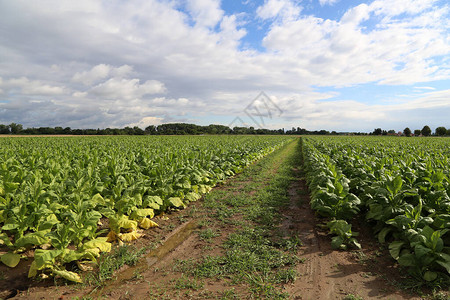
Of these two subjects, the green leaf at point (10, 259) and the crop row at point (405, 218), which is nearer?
the crop row at point (405, 218)

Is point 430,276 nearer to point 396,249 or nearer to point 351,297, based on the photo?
point 396,249

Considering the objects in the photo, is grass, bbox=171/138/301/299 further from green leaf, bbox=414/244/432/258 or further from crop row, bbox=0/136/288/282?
green leaf, bbox=414/244/432/258

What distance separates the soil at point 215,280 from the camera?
141 inches

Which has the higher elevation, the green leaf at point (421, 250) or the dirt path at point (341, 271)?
the green leaf at point (421, 250)

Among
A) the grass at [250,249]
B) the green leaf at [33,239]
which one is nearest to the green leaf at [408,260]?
the grass at [250,249]

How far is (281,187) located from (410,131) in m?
139

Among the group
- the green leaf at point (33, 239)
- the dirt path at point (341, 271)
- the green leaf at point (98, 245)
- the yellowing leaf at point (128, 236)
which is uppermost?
the green leaf at point (33, 239)

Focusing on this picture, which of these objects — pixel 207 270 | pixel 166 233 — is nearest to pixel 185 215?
pixel 166 233

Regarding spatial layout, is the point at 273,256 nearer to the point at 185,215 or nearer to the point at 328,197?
the point at 328,197

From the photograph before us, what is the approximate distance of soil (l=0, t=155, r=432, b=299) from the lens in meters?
3.58

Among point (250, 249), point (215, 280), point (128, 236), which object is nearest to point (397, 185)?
point (250, 249)

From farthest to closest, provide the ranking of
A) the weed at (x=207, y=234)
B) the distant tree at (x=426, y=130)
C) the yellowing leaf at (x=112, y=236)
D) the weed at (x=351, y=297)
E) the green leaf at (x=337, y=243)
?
the distant tree at (x=426, y=130), the weed at (x=207, y=234), the yellowing leaf at (x=112, y=236), the green leaf at (x=337, y=243), the weed at (x=351, y=297)

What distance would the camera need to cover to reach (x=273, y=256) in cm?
460

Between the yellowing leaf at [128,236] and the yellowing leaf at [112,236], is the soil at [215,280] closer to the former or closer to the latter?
the yellowing leaf at [128,236]
